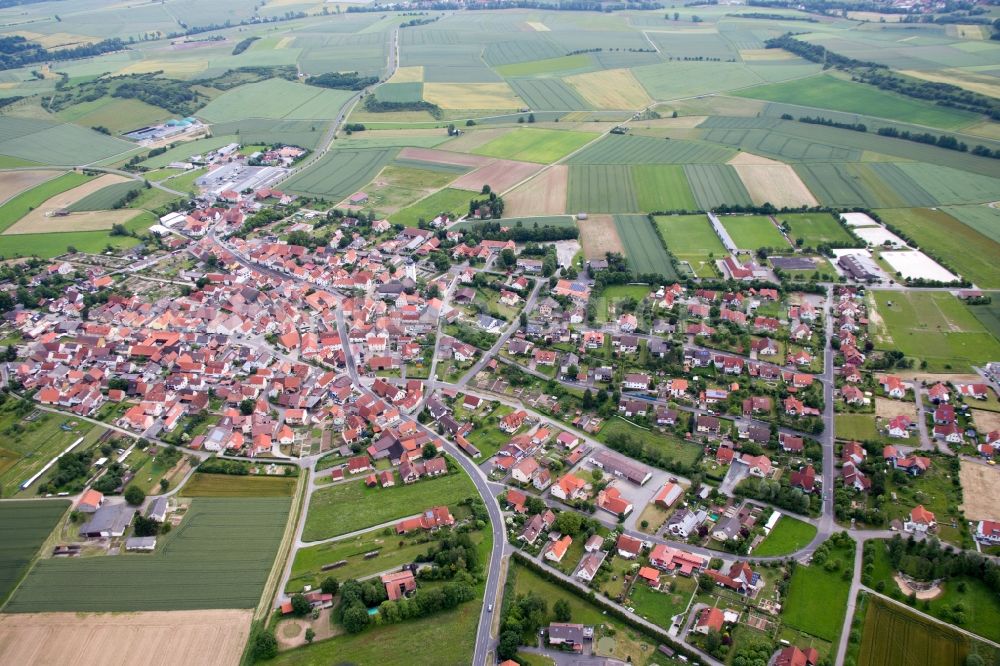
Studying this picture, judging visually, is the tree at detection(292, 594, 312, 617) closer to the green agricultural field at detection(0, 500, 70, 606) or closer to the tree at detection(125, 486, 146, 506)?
the tree at detection(125, 486, 146, 506)

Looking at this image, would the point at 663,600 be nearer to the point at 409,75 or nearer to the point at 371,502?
the point at 371,502

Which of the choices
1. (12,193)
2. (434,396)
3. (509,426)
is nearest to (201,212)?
(12,193)

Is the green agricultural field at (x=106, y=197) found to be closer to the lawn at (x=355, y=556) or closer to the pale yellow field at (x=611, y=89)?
the lawn at (x=355, y=556)

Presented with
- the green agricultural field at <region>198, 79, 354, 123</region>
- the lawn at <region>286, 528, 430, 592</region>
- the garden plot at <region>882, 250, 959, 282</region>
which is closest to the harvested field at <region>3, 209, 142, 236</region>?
the green agricultural field at <region>198, 79, 354, 123</region>

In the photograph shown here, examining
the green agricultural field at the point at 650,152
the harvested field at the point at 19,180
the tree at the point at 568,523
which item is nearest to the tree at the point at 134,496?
the tree at the point at 568,523

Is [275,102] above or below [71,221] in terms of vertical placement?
above

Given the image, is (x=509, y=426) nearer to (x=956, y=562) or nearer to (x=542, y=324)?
(x=542, y=324)

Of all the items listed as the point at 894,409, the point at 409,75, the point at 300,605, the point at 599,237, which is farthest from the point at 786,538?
the point at 409,75
